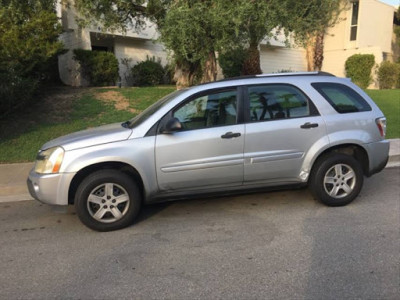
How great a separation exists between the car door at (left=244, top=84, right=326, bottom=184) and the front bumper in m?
2.14

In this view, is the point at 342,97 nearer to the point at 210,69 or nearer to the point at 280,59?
the point at 210,69

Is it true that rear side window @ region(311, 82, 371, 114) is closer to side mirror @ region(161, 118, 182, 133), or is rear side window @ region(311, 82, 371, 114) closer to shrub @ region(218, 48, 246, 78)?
side mirror @ region(161, 118, 182, 133)

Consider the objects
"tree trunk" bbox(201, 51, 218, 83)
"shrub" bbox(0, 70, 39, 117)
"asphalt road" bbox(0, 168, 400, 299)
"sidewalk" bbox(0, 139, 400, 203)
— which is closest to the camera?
"asphalt road" bbox(0, 168, 400, 299)

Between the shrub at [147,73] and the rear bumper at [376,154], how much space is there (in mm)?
12874

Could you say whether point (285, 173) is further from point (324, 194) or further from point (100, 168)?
point (100, 168)

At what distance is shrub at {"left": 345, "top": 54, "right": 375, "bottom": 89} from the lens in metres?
22.6

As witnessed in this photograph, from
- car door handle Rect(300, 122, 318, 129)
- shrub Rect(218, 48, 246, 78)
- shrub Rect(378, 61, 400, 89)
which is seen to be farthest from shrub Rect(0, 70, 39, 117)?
shrub Rect(378, 61, 400, 89)

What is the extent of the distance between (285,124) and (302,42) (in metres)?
5.15


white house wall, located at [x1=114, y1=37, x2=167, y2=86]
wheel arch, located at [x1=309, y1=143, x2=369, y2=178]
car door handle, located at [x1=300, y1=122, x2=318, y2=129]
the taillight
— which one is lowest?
wheel arch, located at [x1=309, y1=143, x2=369, y2=178]

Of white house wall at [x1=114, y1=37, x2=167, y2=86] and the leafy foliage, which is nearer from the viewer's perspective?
the leafy foliage

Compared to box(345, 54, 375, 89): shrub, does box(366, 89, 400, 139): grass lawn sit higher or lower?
lower

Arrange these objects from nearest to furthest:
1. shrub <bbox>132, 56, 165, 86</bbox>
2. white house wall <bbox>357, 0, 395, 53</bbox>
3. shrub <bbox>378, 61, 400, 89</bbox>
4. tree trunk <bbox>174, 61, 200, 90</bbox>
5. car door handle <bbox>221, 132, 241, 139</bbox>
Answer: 1. car door handle <bbox>221, 132, 241, 139</bbox>
2. tree trunk <bbox>174, 61, 200, 90</bbox>
3. shrub <bbox>132, 56, 165, 86</bbox>
4. shrub <bbox>378, 61, 400, 89</bbox>
5. white house wall <bbox>357, 0, 395, 53</bbox>

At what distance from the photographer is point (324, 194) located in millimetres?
5059

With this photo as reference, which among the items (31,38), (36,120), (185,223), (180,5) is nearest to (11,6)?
(31,38)
